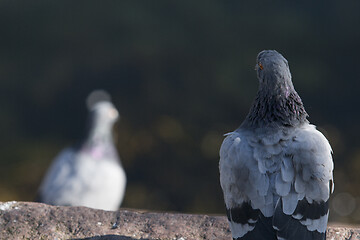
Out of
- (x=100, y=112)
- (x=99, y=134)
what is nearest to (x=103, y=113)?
(x=100, y=112)

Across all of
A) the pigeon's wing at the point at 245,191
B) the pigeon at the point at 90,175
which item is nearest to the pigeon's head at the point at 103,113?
the pigeon at the point at 90,175

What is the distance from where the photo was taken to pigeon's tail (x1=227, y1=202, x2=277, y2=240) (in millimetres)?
2309

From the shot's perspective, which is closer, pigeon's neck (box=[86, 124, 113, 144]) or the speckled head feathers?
the speckled head feathers

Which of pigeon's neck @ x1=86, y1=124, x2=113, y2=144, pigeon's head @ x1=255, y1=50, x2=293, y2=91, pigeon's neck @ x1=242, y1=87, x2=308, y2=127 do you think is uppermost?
pigeon's neck @ x1=86, y1=124, x2=113, y2=144

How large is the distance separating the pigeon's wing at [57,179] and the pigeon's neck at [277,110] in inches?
102

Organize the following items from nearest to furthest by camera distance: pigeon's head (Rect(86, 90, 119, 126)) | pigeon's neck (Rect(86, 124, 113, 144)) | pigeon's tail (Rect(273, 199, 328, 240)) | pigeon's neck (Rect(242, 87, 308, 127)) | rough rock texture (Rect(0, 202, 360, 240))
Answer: pigeon's tail (Rect(273, 199, 328, 240)) < pigeon's neck (Rect(242, 87, 308, 127)) < rough rock texture (Rect(0, 202, 360, 240)) < pigeon's neck (Rect(86, 124, 113, 144)) < pigeon's head (Rect(86, 90, 119, 126))

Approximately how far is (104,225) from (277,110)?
1057 mm

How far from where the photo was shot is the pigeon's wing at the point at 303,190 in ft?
7.53

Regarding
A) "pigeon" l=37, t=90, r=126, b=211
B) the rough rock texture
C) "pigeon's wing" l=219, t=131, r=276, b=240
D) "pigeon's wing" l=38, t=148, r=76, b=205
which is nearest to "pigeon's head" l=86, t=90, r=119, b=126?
"pigeon" l=37, t=90, r=126, b=211

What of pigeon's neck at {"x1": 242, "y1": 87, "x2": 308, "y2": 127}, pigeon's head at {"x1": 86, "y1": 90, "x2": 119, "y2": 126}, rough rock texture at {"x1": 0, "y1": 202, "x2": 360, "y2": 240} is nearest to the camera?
pigeon's neck at {"x1": 242, "y1": 87, "x2": 308, "y2": 127}

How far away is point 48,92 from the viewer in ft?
26.7

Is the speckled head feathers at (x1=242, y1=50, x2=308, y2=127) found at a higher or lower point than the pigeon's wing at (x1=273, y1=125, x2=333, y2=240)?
higher

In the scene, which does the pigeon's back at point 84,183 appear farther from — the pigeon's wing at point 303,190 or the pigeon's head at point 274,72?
the pigeon's wing at point 303,190

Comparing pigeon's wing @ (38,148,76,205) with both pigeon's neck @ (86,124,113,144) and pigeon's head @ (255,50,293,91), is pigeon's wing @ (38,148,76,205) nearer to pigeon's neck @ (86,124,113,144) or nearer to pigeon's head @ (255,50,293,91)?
pigeon's neck @ (86,124,113,144)
